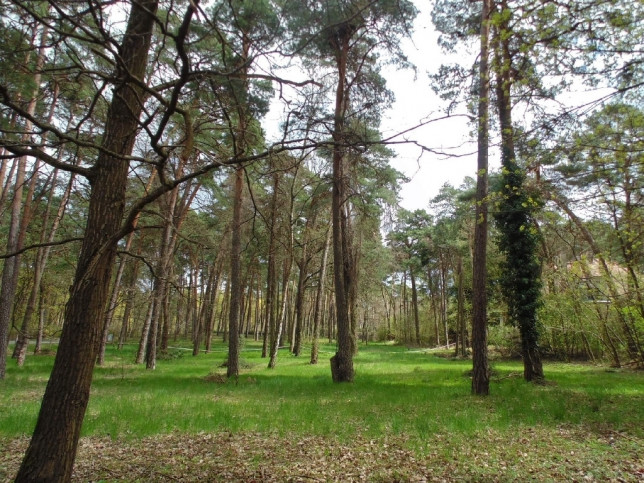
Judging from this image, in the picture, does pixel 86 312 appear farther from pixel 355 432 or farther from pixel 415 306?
pixel 415 306

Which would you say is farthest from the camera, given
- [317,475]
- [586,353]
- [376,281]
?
[376,281]

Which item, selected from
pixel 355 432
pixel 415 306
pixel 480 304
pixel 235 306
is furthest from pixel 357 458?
pixel 415 306

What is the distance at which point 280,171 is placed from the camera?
2822 millimetres

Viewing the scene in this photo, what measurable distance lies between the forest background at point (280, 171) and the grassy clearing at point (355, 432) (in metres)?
1.75

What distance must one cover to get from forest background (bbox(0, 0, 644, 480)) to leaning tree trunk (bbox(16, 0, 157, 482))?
0.01 metres

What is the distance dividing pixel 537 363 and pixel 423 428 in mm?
7213

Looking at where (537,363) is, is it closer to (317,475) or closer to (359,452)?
(359,452)

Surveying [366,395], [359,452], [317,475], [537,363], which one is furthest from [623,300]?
[317,475]

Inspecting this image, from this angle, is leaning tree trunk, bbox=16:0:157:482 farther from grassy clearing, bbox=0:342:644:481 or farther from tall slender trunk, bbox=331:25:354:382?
tall slender trunk, bbox=331:25:354:382

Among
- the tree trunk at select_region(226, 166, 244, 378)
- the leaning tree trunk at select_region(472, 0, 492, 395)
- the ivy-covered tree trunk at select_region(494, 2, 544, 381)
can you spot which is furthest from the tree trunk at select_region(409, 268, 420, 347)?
the leaning tree trunk at select_region(472, 0, 492, 395)

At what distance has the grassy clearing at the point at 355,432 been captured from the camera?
444 cm

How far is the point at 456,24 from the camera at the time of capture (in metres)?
11.1

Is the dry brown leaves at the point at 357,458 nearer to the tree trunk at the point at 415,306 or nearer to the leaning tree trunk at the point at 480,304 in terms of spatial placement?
the leaning tree trunk at the point at 480,304

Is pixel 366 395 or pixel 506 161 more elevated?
pixel 506 161
